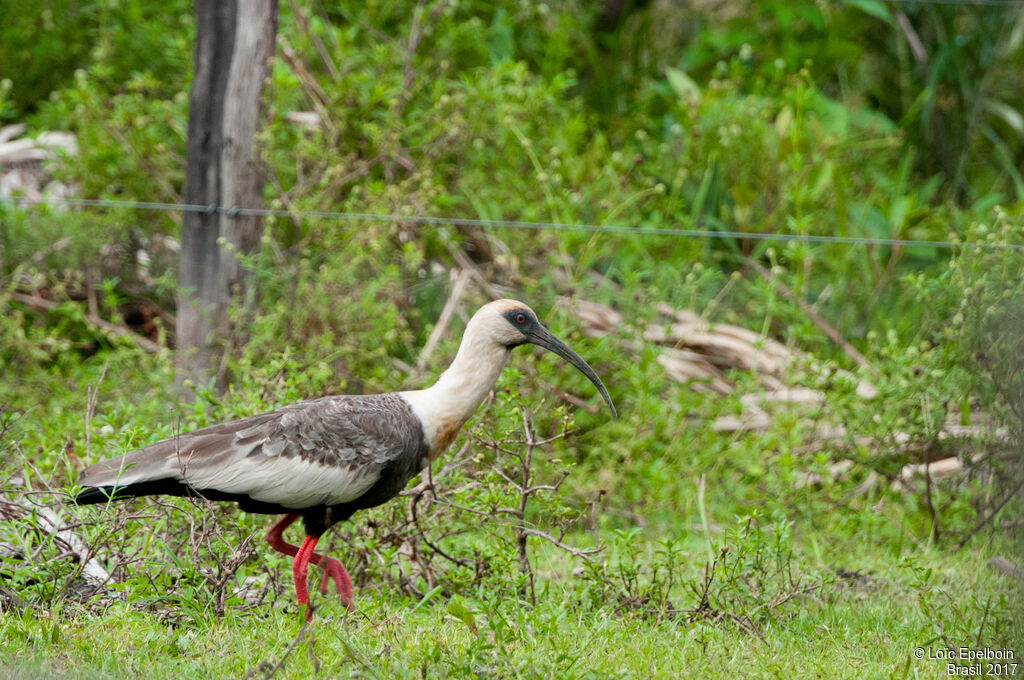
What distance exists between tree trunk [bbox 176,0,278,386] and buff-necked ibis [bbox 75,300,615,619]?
2344mm

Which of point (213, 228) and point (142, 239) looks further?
point (142, 239)

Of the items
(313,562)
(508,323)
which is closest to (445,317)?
(508,323)

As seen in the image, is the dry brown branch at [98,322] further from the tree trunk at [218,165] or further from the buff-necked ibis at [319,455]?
the buff-necked ibis at [319,455]

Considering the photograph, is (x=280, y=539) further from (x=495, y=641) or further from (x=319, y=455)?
(x=495, y=641)

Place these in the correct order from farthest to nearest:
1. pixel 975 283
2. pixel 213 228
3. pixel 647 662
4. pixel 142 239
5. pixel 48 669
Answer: pixel 142 239 → pixel 213 228 → pixel 975 283 → pixel 647 662 → pixel 48 669

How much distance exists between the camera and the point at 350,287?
7.16 m

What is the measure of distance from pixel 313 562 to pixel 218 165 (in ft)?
10.1

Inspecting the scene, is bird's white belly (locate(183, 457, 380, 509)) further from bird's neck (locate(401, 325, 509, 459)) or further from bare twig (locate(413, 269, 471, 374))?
bare twig (locate(413, 269, 471, 374))

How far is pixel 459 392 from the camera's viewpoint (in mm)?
4688

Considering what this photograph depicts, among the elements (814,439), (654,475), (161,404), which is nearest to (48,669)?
(161,404)

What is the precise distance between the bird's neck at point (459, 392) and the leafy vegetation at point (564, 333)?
1.03 feet

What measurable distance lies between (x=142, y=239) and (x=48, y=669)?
546cm

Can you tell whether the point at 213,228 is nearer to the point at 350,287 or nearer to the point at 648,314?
the point at 350,287

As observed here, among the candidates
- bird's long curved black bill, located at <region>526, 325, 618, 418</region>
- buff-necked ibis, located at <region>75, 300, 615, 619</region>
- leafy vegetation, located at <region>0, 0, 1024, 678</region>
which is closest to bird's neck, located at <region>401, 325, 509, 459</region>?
buff-necked ibis, located at <region>75, 300, 615, 619</region>
